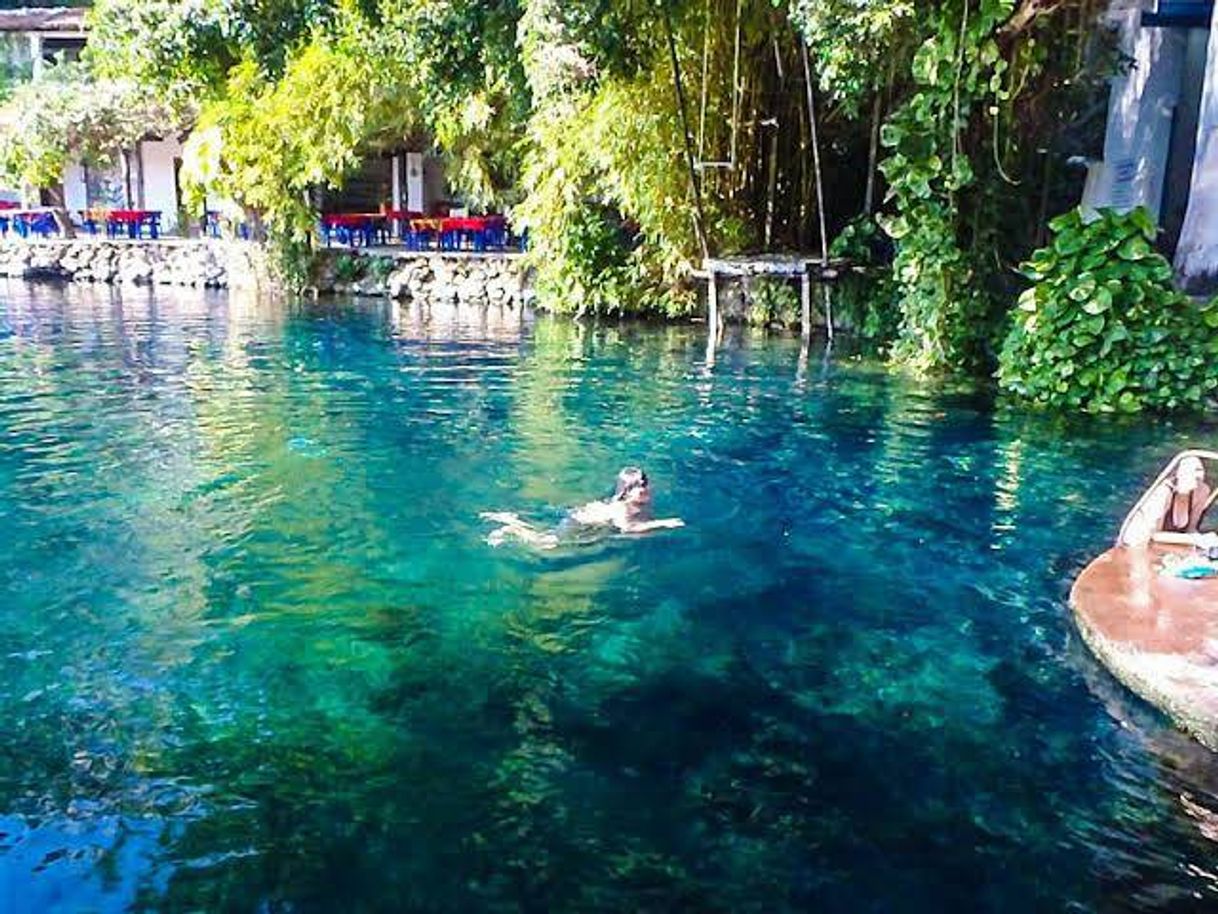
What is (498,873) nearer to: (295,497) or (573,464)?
(295,497)

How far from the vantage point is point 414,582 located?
288 inches

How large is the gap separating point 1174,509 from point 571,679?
3976 mm

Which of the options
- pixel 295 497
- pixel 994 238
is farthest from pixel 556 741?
pixel 994 238

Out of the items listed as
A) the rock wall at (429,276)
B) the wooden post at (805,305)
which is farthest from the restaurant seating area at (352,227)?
the wooden post at (805,305)

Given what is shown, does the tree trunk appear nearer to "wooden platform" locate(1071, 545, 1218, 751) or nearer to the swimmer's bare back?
the swimmer's bare back

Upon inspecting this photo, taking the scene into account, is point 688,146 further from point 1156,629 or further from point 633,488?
point 1156,629

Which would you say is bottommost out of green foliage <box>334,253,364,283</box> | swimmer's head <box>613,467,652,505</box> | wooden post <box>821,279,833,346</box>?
swimmer's head <box>613,467,652,505</box>

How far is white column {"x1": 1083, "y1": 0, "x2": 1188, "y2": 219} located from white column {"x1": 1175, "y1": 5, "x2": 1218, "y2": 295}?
96cm

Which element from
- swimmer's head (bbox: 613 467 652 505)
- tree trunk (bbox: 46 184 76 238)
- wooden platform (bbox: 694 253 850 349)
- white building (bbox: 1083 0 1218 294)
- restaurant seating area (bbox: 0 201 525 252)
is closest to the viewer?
swimmer's head (bbox: 613 467 652 505)

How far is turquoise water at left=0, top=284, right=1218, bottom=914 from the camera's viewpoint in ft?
14.3

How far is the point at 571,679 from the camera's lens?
5.93 m

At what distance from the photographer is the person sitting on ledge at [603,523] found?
26.3 ft

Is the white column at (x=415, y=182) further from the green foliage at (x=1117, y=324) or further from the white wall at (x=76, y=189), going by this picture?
the green foliage at (x=1117, y=324)

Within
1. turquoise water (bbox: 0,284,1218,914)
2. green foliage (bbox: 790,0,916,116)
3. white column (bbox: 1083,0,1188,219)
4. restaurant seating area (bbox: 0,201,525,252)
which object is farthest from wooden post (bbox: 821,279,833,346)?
restaurant seating area (bbox: 0,201,525,252)
